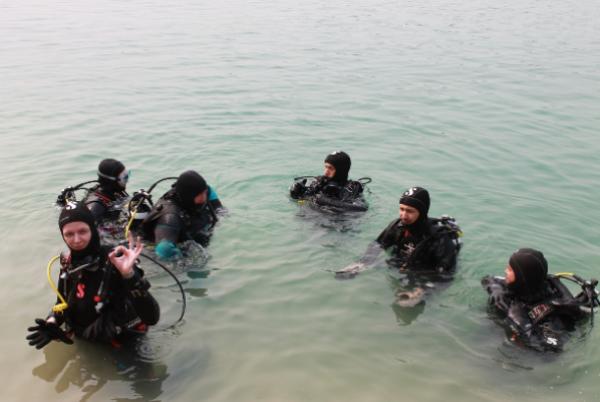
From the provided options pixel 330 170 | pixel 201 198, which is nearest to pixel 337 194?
pixel 330 170

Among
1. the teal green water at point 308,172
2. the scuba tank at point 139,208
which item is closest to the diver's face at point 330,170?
the teal green water at point 308,172

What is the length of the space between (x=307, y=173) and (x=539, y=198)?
3.64 metres

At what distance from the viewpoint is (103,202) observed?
6988mm

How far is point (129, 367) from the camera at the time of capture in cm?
495

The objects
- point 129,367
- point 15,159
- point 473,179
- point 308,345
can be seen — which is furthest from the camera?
point 15,159

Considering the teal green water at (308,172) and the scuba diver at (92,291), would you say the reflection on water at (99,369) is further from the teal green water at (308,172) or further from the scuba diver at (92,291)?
the scuba diver at (92,291)

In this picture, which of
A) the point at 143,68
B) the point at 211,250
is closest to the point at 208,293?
the point at 211,250

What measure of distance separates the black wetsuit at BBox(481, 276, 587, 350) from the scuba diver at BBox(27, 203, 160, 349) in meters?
3.10

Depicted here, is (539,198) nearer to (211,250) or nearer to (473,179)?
(473,179)

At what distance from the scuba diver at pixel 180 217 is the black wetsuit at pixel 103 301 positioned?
60.1 inches

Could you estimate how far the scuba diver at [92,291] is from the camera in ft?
14.0

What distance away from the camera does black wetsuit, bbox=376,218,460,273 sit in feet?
20.4

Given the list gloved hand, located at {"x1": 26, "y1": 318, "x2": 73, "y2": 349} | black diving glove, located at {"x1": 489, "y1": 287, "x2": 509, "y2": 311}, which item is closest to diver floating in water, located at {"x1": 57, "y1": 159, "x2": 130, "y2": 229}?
gloved hand, located at {"x1": 26, "y1": 318, "x2": 73, "y2": 349}

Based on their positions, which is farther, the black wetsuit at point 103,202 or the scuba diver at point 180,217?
the black wetsuit at point 103,202
